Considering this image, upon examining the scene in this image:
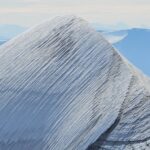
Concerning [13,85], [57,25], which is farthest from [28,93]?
[57,25]

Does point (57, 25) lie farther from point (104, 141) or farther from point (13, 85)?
point (104, 141)

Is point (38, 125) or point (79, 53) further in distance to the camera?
point (79, 53)

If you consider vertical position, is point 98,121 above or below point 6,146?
above

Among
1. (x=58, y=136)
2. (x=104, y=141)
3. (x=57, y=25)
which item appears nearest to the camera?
(x=104, y=141)

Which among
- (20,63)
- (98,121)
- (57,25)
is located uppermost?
(57,25)

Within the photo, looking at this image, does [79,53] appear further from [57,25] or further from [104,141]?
[104,141]

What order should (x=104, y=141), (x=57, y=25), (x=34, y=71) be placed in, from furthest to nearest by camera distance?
1. (x=57, y=25)
2. (x=34, y=71)
3. (x=104, y=141)
